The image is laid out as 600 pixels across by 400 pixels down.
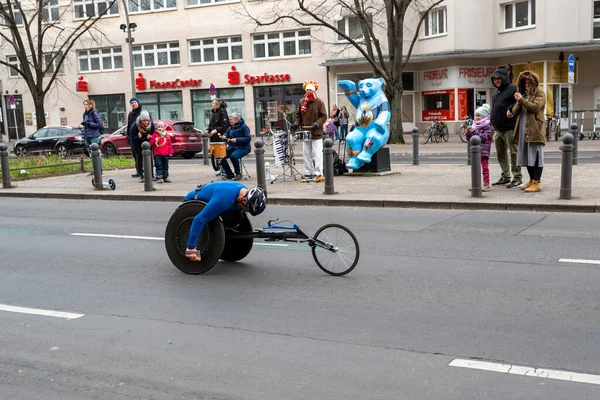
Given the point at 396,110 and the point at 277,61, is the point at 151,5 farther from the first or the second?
the point at 396,110

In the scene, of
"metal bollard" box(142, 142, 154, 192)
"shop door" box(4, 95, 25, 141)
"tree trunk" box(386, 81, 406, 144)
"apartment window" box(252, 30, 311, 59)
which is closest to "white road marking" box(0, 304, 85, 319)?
"metal bollard" box(142, 142, 154, 192)

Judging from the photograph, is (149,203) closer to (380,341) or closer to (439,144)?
(380,341)

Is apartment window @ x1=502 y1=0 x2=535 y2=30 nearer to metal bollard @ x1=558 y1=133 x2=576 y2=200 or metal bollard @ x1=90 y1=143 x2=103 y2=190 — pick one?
metal bollard @ x1=558 y1=133 x2=576 y2=200

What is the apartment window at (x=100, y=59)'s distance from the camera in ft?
162

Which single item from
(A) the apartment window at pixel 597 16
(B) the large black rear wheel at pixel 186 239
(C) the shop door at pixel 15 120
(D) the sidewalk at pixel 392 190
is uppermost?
(A) the apartment window at pixel 597 16

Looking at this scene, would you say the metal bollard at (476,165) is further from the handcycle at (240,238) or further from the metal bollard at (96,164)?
the metal bollard at (96,164)

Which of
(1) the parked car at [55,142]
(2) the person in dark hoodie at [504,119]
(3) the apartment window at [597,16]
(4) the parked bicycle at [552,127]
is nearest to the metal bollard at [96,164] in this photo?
(2) the person in dark hoodie at [504,119]

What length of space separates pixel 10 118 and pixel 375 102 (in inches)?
1851

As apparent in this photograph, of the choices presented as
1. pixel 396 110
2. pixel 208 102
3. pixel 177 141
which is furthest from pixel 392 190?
pixel 208 102

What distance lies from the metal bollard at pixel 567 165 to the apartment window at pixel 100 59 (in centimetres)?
4241

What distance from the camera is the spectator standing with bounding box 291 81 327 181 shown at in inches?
599

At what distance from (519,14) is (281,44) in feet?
48.6

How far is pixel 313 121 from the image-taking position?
50.5 feet

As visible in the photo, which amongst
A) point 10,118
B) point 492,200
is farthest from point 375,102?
point 10,118
